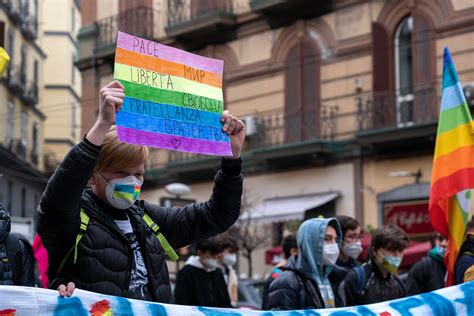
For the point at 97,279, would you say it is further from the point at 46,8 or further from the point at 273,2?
the point at 46,8

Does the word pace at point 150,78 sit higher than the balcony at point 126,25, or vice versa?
the balcony at point 126,25

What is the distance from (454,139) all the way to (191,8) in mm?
21695

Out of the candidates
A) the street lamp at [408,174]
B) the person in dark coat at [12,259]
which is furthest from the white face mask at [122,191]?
the street lamp at [408,174]

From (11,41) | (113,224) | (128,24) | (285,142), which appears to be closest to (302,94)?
(285,142)

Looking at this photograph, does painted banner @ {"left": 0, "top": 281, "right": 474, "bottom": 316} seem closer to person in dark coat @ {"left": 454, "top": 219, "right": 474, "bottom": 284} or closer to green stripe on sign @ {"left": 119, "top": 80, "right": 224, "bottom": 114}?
green stripe on sign @ {"left": 119, "top": 80, "right": 224, "bottom": 114}

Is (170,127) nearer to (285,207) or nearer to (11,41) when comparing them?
(285,207)

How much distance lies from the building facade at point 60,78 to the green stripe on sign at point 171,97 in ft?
168

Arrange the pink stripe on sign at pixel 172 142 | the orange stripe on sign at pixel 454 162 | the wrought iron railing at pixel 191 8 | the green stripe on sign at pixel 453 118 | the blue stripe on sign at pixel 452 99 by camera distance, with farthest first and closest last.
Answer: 1. the wrought iron railing at pixel 191 8
2. the blue stripe on sign at pixel 452 99
3. the green stripe on sign at pixel 453 118
4. the orange stripe on sign at pixel 454 162
5. the pink stripe on sign at pixel 172 142

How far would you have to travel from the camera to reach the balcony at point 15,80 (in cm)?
4450

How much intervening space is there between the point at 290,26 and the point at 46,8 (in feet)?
106

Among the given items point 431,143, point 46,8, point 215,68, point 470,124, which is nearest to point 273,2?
point 431,143

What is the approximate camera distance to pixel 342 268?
25.8ft

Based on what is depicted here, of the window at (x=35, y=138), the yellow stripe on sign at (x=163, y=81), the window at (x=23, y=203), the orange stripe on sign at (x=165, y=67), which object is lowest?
the yellow stripe on sign at (x=163, y=81)

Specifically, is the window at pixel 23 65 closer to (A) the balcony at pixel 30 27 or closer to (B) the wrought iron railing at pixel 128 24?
(A) the balcony at pixel 30 27
